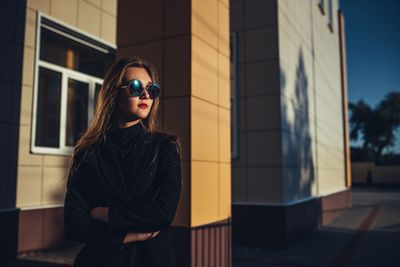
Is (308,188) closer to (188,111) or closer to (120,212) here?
(188,111)

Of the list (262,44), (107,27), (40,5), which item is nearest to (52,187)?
(40,5)

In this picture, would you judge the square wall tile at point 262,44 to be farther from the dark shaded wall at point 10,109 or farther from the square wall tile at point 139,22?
the dark shaded wall at point 10,109

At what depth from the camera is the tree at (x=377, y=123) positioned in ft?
153

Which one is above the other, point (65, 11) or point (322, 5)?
point (322, 5)

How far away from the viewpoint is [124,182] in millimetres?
1740

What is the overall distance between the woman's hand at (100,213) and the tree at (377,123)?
166 ft

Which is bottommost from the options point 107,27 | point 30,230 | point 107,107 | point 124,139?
point 30,230

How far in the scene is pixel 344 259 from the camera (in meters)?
6.85

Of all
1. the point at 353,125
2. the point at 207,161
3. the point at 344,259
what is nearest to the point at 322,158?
the point at 344,259

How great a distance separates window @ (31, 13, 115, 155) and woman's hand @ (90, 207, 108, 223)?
622cm

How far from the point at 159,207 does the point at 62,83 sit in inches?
288

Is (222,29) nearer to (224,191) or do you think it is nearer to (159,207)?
(224,191)

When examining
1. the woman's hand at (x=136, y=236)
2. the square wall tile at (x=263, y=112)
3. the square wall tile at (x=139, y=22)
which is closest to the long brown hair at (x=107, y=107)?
the woman's hand at (x=136, y=236)

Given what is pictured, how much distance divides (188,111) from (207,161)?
70cm
